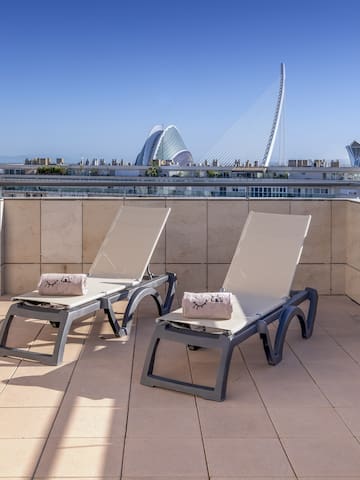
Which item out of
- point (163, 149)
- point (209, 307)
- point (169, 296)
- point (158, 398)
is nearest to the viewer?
point (158, 398)

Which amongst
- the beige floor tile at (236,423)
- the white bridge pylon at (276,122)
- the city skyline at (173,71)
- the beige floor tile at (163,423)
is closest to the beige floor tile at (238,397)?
the beige floor tile at (236,423)

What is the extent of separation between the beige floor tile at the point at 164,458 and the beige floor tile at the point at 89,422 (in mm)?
142

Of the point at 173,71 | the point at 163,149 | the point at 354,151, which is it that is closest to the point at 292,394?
the point at 354,151

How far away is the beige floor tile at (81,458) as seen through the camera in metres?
2.26

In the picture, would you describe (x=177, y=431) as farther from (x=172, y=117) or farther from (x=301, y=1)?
(x=172, y=117)

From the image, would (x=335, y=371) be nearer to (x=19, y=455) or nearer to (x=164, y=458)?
(x=164, y=458)

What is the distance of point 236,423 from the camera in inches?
108

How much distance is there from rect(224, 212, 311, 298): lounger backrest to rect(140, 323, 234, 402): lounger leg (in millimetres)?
1029

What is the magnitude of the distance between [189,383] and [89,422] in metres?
0.66

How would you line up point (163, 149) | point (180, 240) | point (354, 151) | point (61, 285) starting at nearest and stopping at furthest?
point (61, 285)
point (180, 240)
point (354, 151)
point (163, 149)

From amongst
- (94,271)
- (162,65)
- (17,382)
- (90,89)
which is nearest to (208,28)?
(162,65)

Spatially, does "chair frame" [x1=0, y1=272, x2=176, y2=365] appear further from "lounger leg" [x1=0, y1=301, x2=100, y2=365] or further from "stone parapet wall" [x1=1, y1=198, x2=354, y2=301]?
"stone parapet wall" [x1=1, y1=198, x2=354, y2=301]

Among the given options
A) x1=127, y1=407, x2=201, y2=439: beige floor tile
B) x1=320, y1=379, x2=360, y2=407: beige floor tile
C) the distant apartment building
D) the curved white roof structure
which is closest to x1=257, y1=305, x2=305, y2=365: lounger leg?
x1=320, y1=379, x2=360, y2=407: beige floor tile

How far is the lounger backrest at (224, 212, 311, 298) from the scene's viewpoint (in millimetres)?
4250
